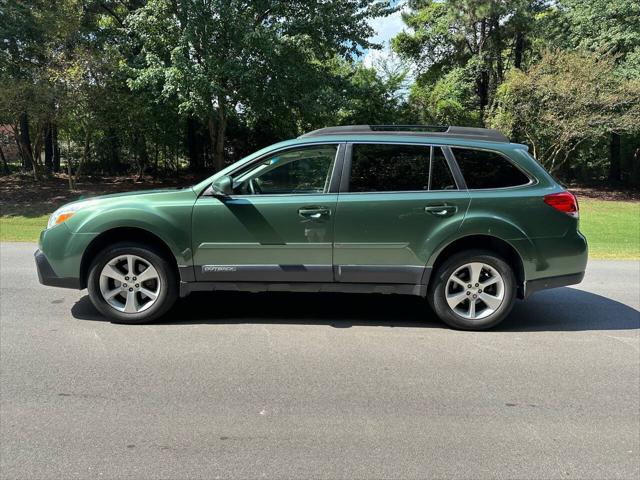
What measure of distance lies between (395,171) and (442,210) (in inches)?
23.4

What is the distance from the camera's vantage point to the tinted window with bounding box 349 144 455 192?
496cm

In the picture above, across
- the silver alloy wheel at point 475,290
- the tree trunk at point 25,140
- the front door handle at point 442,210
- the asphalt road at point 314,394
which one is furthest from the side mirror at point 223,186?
the tree trunk at point 25,140

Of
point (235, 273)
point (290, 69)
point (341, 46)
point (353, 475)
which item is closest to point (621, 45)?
point (341, 46)

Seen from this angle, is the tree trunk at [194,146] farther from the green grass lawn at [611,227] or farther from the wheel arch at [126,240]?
the wheel arch at [126,240]

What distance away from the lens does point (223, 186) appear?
482 centimetres

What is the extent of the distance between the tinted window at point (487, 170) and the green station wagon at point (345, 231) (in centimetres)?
1

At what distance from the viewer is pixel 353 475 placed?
2.73 meters

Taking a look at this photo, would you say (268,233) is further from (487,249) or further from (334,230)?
(487,249)

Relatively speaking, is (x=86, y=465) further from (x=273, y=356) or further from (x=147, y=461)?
(x=273, y=356)

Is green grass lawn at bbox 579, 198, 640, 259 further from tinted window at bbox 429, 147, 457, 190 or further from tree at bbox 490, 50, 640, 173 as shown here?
tinted window at bbox 429, 147, 457, 190

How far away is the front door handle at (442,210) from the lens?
16.0 feet

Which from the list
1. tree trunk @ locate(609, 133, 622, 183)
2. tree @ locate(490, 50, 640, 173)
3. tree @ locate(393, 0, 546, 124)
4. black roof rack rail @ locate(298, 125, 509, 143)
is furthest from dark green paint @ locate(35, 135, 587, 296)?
tree trunk @ locate(609, 133, 622, 183)

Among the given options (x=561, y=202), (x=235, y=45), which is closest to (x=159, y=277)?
(x=561, y=202)

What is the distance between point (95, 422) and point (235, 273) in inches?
80.1
